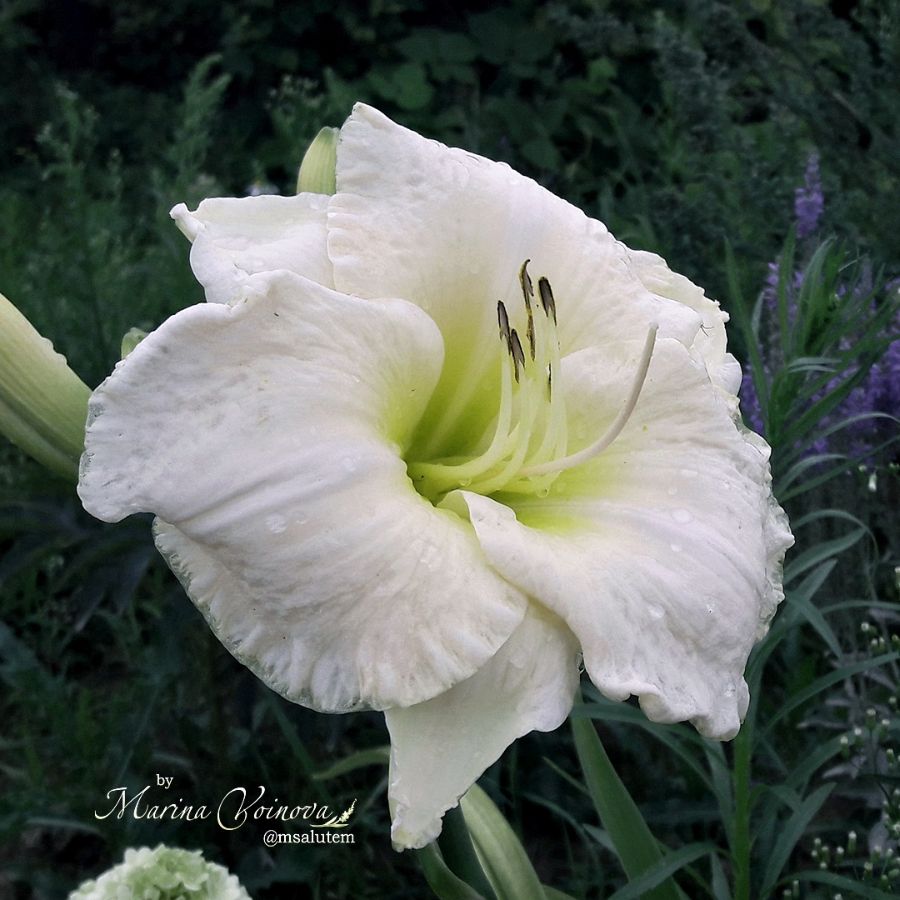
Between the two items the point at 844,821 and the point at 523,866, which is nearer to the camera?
the point at 523,866

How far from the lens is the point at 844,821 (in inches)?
44.5

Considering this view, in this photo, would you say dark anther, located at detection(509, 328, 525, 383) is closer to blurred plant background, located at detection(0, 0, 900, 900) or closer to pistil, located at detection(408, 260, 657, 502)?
pistil, located at detection(408, 260, 657, 502)

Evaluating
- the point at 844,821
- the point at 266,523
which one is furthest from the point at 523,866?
the point at 844,821

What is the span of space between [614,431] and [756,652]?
16.1 inches

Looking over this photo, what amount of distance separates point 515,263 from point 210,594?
0.31 meters

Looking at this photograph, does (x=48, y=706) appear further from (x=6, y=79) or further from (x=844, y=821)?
(x=6, y=79)

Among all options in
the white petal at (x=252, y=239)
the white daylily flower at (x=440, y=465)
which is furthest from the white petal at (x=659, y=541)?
the white petal at (x=252, y=239)

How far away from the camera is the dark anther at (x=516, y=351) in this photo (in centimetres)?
65

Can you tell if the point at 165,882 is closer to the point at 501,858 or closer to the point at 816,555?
the point at 501,858

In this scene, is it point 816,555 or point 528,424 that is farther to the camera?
point 816,555

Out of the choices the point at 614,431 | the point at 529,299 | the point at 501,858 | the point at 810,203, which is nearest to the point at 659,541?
the point at 614,431

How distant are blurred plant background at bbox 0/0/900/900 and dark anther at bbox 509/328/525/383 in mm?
328

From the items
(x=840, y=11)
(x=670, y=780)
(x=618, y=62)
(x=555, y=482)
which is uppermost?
(x=555, y=482)

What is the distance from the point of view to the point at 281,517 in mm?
536
